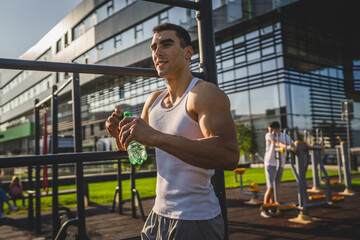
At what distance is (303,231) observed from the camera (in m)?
3.93

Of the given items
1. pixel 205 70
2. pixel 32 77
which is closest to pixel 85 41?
pixel 32 77

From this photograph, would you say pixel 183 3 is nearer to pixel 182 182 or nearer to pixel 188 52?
pixel 188 52

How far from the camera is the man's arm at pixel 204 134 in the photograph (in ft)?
3.16

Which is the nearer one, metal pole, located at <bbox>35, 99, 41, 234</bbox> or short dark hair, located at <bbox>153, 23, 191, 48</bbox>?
short dark hair, located at <bbox>153, 23, 191, 48</bbox>

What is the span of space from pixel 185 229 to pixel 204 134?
39 centimetres

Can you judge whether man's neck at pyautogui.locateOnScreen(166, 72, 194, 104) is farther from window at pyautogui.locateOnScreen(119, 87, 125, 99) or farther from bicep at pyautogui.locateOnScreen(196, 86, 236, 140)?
window at pyautogui.locateOnScreen(119, 87, 125, 99)

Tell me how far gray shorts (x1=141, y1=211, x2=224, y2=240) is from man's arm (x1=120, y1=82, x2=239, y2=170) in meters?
0.27

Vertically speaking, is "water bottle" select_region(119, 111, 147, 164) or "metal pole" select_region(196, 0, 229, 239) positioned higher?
"metal pole" select_region(196, 0, 229, 239)

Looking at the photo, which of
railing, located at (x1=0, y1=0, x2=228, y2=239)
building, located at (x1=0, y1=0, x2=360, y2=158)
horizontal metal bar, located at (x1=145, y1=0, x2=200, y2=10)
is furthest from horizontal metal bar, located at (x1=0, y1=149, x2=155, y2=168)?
building, located at (x1=0, y1=0, x2=360, y2=158)

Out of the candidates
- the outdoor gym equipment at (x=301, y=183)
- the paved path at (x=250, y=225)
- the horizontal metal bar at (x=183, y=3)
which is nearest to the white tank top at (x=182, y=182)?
the horizontal metal bar at (x=183, y=3)

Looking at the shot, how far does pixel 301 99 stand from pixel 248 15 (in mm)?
5191

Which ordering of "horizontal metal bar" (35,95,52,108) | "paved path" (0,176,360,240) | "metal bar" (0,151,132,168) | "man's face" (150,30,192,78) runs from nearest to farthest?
"metal bar" (0,151,132,168), "man's face" (150,30,192,78), "paved path" (0,176,360,240), "horizontal metal bar" (35,95,52,108)

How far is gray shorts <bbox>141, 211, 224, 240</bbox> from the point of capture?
110 centimetres

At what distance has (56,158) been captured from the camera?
→ 100cm
